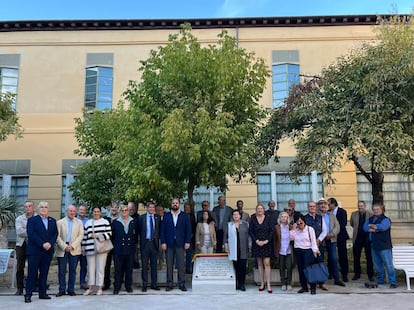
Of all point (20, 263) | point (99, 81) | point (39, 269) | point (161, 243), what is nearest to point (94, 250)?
point (39, 269)

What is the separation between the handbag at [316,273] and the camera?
8.66m

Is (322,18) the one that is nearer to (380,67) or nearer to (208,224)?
(380,67)

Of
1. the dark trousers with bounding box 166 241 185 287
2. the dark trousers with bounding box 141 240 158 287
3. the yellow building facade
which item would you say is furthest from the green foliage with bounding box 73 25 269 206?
the yellow building facade

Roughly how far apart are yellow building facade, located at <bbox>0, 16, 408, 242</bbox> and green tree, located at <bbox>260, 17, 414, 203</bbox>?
22.6ft

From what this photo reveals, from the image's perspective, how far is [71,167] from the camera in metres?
17.4

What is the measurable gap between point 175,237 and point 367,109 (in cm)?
491

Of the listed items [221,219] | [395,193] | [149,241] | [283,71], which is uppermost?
[283,71]

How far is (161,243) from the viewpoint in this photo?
953 centimetres

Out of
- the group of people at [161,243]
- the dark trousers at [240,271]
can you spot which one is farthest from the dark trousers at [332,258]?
the dark trousers at [240,271]

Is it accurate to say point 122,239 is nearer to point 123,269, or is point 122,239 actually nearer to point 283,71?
point 123,269

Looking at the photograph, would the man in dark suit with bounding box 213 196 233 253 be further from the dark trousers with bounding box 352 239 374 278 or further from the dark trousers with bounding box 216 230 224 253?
the dark trousers with bounding box 352 239 374 278

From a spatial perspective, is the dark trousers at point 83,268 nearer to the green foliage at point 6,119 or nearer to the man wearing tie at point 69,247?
the man wearing tie at point 69,247

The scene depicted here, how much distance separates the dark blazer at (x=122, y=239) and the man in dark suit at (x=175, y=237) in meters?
0.65

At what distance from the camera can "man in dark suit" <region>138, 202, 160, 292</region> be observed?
9391mm
